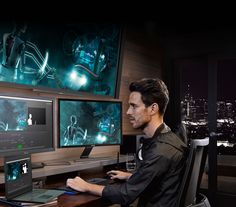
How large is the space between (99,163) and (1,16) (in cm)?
136

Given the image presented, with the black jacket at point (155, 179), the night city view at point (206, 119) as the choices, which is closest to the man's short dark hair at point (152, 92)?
the black jacket at point (155, 179)

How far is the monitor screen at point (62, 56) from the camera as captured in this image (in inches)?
91.7

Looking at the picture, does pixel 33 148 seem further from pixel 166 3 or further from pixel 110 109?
pixel 166 3

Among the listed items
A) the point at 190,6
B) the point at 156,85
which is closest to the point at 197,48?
the point at 190,6

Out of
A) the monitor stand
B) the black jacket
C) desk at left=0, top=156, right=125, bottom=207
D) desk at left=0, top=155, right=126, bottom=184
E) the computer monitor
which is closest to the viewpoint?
the black jacket

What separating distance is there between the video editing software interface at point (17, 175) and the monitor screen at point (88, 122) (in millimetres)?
615

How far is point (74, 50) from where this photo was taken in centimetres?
292

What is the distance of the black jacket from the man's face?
0.14 m

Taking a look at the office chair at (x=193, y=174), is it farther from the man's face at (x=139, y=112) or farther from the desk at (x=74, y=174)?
the desk at (x=74, y=174)

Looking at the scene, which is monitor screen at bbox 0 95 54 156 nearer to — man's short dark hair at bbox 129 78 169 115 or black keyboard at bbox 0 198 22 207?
black keyboard at bbox 0 198 22 207

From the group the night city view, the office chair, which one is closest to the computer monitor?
the office chair

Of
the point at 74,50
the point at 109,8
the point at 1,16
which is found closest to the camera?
the point at 1,16

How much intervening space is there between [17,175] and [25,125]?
45cm

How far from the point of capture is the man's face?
1.84m
